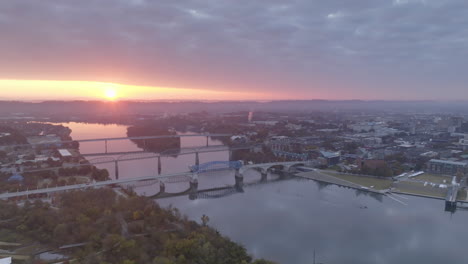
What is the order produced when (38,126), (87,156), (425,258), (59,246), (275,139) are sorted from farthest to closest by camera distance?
(38,126), (275,139), (87,156), (425,258), (59,246)

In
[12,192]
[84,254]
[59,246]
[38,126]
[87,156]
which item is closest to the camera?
[84,254]

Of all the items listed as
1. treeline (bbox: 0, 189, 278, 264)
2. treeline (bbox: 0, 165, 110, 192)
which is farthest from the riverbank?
treeline (bbox: 0, 165, 110, 192)

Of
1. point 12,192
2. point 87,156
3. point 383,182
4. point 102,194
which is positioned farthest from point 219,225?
point 87,156

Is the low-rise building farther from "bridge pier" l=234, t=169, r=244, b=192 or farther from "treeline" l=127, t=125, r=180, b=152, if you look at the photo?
"treeline" l=127, t=125, r=180, b=152

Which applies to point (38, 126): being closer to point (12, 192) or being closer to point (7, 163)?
point (7, 163)

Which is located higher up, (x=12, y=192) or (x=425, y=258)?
(x=12, y=192)

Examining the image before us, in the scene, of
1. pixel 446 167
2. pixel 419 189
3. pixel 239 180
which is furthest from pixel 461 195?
pixel 239 180

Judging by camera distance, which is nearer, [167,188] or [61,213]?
[61,213]

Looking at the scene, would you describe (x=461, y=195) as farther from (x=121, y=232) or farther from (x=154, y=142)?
(x=154, y=142)
